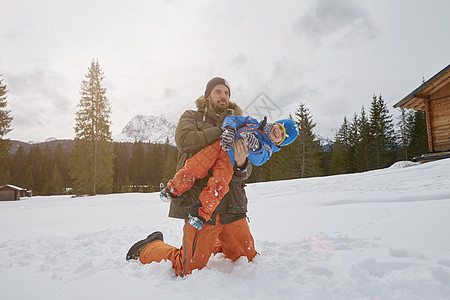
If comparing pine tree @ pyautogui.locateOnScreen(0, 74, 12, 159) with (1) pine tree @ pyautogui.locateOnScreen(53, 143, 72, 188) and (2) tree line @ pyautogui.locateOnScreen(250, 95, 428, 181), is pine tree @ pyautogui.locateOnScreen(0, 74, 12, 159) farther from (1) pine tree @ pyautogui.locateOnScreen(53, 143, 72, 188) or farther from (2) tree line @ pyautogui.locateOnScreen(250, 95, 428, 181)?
(1) pine tree @ pyautogui.locateOnScreen(53, 143, 72, 188)

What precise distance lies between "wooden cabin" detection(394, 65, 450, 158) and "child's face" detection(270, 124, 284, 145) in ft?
45.1

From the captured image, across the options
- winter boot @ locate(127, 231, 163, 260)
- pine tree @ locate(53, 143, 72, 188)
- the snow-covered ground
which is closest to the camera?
the snow-covered ground

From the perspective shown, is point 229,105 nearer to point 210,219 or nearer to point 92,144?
point 210,219

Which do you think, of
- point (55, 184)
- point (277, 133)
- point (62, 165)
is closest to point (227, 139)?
point (277, 133)

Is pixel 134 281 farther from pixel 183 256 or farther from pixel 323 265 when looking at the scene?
pixel 323 265

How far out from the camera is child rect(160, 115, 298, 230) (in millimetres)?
2312

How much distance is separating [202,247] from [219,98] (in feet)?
5.37

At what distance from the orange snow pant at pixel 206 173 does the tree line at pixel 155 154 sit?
21389mm

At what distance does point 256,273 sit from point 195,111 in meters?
1.80

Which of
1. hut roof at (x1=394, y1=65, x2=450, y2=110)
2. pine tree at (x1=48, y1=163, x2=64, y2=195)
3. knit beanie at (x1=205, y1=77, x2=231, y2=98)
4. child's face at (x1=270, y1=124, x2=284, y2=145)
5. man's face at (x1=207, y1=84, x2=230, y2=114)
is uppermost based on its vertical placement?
hut roof at (x1=394, y1=65, x2=450, y2=110)

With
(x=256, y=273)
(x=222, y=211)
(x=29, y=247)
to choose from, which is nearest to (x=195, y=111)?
(x=222, y=211)

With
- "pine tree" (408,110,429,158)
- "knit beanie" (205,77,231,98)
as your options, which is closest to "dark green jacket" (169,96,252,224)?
"knit beanie" (205,77,231,98)

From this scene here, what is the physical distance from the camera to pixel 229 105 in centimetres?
300

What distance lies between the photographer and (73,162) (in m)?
21.5
